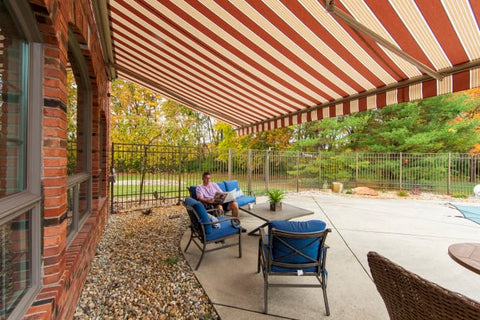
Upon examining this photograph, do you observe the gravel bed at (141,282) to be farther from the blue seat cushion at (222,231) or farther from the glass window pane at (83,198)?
the glass window pane at (83,198)

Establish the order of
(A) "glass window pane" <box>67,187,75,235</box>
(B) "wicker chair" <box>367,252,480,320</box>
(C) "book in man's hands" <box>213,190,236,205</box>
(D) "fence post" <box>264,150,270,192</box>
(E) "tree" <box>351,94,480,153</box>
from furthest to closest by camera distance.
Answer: (E) "tree" <box>351,94,480,153</box>
(D) "fence post" <box>264,150,270,192</box>
(C) "book in man's hands" <box>213,190,236,205</box>
(A) "glass window pane" <box>67,187,75,235</box>
(B) "wicker chair" <box>367,252,480,320</box>

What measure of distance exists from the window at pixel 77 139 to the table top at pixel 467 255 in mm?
3855

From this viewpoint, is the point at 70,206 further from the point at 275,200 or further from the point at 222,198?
the point at 275,200

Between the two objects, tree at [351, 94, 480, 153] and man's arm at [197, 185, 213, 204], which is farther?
tree at [351, 94, 480, 153]

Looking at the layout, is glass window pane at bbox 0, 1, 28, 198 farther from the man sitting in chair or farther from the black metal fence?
the black metal fence

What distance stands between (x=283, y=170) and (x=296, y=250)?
846 centimetres

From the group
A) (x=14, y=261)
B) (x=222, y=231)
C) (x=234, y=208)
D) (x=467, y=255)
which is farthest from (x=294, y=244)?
(x=234, y=208)

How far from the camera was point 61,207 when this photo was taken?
176cm

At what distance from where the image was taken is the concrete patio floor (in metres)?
2.34

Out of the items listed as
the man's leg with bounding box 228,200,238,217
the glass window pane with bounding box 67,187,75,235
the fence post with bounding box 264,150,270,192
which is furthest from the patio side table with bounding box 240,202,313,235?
the fence post with bounding box 264,150,270,192

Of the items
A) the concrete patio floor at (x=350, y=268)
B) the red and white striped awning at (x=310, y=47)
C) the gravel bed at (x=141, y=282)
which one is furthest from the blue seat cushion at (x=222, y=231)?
the red and white striped awning at (x=310, y=47)

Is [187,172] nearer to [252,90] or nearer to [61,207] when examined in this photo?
[252,90]

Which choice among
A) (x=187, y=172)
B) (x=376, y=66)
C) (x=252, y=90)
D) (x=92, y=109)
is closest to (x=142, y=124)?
(x=187, y=172)

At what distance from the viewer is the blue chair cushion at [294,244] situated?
2350mm
